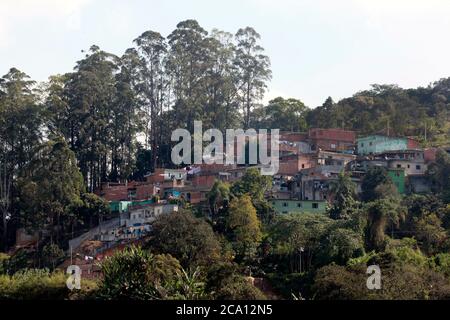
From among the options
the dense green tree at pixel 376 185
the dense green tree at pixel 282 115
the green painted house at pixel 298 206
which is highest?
the dense green tree at pixel 282 115

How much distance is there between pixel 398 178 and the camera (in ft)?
137

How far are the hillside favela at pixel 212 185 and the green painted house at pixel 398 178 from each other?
97 mm

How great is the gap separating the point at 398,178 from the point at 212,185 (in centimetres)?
808

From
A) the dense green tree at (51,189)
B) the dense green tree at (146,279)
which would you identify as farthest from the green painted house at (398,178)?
the dense green tree at (146,279)

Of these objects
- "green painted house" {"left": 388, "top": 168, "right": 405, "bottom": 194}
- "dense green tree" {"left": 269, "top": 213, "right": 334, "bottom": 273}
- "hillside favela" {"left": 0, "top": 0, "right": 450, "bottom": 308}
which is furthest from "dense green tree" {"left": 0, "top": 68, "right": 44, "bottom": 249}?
"green painted house" {"left": 388, "top": 168, "right": 405, "bottom": 194}

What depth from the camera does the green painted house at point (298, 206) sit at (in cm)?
3944

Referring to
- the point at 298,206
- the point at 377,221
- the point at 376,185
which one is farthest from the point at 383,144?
the point at 377,221

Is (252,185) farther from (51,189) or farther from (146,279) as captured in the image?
(146,279)

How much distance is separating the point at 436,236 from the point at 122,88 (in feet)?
62.7

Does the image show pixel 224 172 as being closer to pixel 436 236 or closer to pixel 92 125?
pixel 92 125

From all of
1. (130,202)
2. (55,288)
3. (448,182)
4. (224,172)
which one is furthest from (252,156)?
(55,288)

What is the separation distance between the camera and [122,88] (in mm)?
47531

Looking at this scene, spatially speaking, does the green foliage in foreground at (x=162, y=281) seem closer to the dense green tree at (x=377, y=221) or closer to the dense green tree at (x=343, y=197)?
the dense green tree at (x=377, y=221)

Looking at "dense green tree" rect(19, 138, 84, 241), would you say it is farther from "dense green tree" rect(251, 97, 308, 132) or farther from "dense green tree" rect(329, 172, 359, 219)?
"dense green tree" rect(251, 97, 308, 132)
